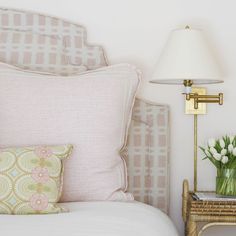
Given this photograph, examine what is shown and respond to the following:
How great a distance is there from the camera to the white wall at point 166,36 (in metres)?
2.56

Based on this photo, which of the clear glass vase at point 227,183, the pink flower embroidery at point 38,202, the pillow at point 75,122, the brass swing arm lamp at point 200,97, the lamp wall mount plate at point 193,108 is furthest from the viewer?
the lamp wall mount plate at point 193,108

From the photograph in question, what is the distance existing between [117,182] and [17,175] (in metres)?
0.43

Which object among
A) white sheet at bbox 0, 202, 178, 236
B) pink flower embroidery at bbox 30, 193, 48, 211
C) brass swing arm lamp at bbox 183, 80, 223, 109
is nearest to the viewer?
white sheet at bbox 0, 202, 178, 236

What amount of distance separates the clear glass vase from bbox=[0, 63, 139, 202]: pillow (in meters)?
0.37

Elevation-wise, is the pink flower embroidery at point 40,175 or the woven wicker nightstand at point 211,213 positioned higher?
the pink flower embroidery at point 40,175

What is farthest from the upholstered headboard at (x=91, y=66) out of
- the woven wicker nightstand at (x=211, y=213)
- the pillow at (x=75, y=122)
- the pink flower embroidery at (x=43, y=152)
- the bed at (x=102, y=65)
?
the pink flower embroidery at (x=43, y=152)

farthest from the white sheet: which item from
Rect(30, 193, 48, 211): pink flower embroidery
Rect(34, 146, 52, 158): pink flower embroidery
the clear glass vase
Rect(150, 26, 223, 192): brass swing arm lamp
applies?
Rect(150, 26, 223, 192): brass swing arm lamp

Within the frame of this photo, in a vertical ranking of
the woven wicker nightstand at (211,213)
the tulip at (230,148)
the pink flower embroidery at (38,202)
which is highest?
the tulip at (230,148)

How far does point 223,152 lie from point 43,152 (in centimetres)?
73

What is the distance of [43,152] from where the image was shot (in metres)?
1.96

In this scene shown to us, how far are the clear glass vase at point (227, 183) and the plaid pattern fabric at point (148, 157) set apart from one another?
0.29 m

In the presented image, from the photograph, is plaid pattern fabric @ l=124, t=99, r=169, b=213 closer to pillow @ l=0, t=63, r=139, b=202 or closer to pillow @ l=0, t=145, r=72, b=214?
pillow @ l=0, t=63, r=139, b=202

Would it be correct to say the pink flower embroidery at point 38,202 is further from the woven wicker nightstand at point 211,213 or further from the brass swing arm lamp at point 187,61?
the brass swing arm lamp at point 187,61

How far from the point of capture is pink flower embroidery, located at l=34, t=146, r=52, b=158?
76.9 inches
